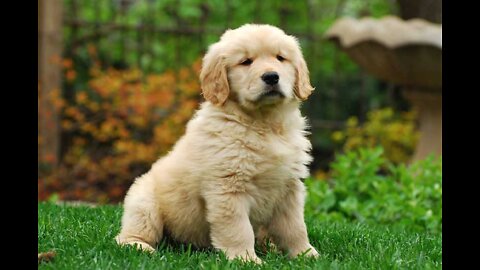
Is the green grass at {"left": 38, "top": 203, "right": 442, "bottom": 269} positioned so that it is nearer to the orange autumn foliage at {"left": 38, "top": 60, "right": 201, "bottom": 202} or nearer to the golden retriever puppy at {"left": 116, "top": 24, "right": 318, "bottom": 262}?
the golden retriever puppy at {"left": 116, "top": 24, "right": 318, "bottom": 262}

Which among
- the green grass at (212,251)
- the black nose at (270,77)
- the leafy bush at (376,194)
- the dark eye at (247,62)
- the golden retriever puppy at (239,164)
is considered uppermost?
the dark eye at (247,62)

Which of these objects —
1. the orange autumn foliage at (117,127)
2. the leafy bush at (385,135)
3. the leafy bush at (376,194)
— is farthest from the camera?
the leafy bush at (385,135)

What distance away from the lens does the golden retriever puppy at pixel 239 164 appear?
372 cm

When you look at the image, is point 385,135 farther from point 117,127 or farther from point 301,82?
point 301,82

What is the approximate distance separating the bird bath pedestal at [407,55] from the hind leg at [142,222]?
4005 mm

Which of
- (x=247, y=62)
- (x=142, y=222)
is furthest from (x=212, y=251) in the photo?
(x=247, y=62)

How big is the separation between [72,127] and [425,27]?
4672 mm

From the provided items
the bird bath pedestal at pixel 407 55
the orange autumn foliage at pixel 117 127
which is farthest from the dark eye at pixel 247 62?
the orange autumn foliage at pixel 117 127

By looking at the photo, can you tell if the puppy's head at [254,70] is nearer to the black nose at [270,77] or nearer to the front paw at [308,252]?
the black nose at [270,77]

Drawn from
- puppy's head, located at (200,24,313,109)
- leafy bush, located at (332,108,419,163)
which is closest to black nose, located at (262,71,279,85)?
puppy's head, located at (200,24,313,109)

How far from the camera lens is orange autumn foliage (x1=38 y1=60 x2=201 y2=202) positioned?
346 inches

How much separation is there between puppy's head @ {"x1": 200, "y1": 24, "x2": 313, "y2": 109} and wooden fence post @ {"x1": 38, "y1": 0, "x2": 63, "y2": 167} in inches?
210

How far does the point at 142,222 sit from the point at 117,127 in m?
5.18

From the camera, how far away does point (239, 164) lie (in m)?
3.72
